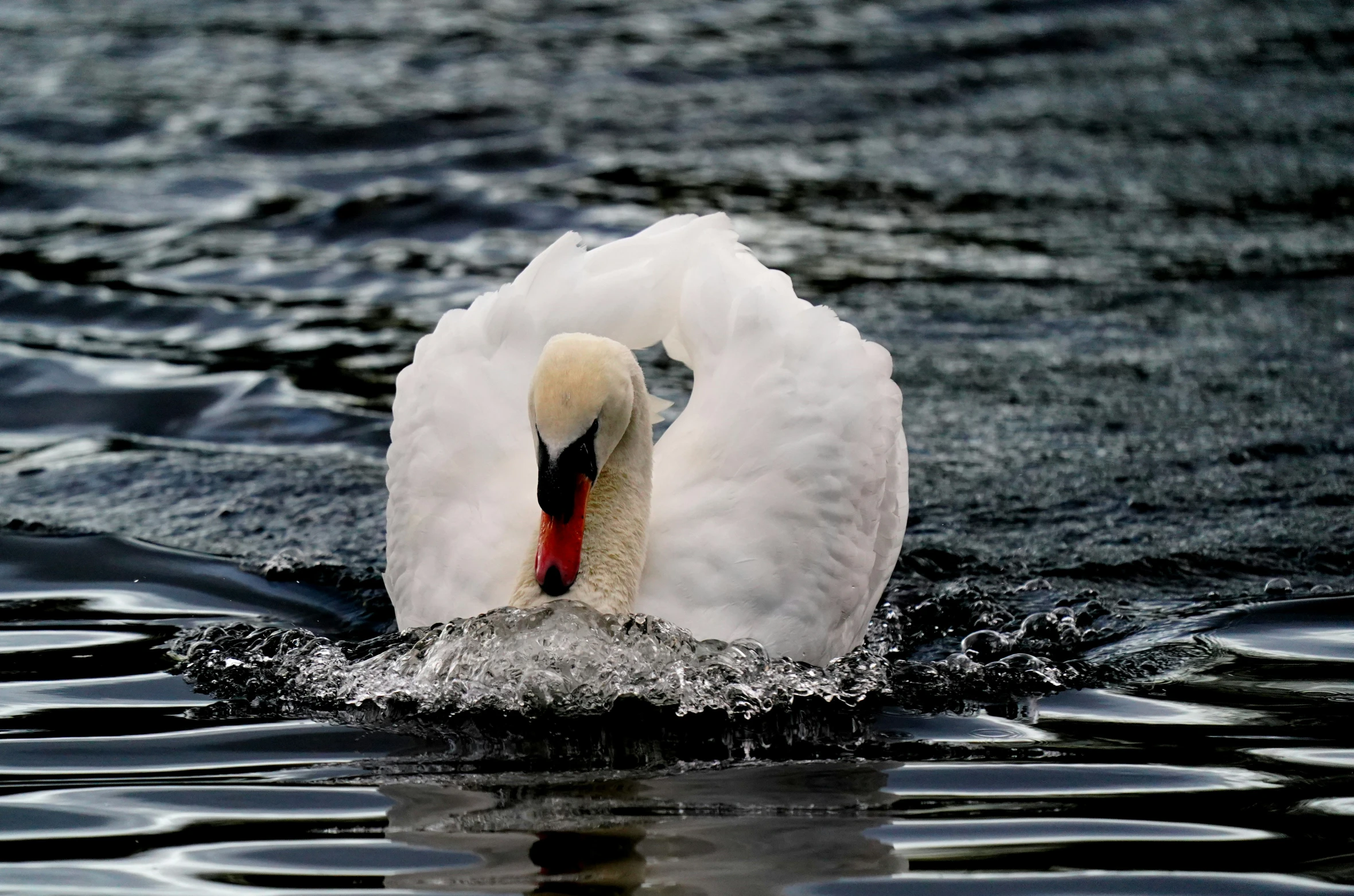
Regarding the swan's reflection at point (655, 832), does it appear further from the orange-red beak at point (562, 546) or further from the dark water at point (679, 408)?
the orange-red beak at point (562, 546)

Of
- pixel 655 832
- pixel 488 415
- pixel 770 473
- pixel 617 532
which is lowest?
pixel 655 832

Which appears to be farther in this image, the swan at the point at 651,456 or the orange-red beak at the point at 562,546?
the swan at the point at 651,456

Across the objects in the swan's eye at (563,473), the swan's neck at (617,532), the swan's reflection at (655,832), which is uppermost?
the swan's eye at (563,473)

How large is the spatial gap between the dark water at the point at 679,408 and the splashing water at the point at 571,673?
0.08 feet

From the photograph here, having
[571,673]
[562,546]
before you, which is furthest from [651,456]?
[571,673]

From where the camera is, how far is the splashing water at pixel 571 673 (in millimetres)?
5273

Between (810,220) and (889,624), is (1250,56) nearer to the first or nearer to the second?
(810,220)

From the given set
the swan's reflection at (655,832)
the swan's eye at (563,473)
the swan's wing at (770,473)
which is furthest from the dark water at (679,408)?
the swan's eye at (563,473)

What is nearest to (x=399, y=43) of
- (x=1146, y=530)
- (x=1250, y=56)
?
(x=1250, y=56)

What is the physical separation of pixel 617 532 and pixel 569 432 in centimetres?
44

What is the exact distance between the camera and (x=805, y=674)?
546cm

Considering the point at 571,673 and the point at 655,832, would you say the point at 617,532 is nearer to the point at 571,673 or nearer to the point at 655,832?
the point at 571,673

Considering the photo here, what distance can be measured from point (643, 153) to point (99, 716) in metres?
8.67

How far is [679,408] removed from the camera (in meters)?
8.94
